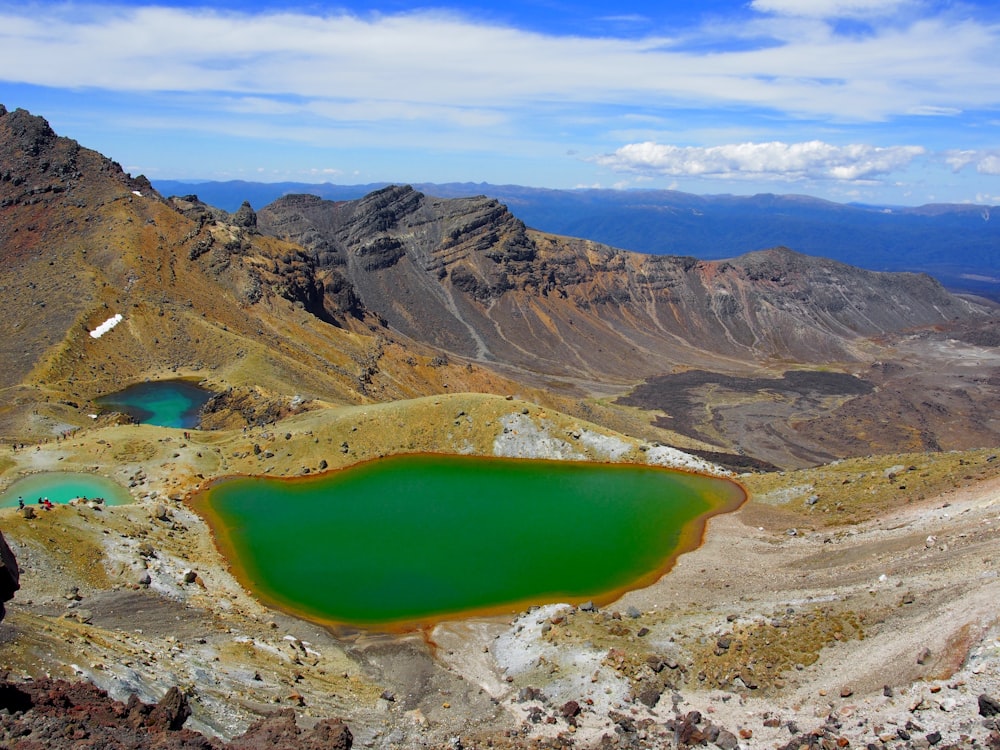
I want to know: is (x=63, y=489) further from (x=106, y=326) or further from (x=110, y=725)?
(x=106, y=326)

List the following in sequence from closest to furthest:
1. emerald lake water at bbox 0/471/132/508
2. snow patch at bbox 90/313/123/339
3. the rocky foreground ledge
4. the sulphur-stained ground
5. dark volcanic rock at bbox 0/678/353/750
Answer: dark volcanic rock at bbox 0/678/353/750 → the rocky foreground ledge → the sulphur-stained ground → emerald lake water at bbox 0/471/132/508 → snow patch at bbox 90/313/123/339

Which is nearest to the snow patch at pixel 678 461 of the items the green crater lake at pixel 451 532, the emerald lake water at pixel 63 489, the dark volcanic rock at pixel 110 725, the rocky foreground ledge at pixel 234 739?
the green crater lake at pixel 451 532

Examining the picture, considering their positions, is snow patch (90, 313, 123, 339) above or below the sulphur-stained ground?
above

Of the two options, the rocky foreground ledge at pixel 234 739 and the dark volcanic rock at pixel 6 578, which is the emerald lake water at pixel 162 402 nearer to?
the rocky foreground ledge at pixel 234 739

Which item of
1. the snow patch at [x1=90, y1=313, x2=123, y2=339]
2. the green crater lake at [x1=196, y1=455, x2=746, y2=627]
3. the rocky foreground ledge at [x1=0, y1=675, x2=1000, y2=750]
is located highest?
the snow patch at [x1=90, y1=313, x2=123, y2=339]

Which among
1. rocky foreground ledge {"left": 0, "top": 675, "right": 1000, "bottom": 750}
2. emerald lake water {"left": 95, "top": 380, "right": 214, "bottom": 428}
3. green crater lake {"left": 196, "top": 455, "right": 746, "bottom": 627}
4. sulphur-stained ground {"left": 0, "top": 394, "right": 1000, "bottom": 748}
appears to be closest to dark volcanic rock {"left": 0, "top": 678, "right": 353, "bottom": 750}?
rocky foreground ledge {"left": 0, "top": 675, "right": 1000, "bottom": 750}

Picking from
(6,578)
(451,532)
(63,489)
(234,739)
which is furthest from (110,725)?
(63,489)

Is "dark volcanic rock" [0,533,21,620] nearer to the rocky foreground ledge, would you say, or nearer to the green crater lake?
the rocky foreground ledge
